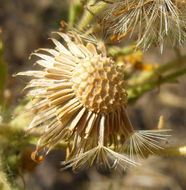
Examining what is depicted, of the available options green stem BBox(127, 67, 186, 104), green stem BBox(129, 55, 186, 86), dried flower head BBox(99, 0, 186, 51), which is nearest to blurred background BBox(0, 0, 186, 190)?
green stem BBox(129, 55, 186, 86)

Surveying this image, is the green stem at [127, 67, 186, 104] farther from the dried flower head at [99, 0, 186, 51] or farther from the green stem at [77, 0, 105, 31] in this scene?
the green stem at [77, 0, 105, 31]

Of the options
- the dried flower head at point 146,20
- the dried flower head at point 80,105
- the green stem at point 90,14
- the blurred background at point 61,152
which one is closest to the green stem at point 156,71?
the dried flower head at point 146,20

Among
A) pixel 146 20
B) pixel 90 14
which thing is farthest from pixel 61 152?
pixel 146 20

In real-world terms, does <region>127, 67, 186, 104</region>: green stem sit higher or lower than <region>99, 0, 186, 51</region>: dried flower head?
lower

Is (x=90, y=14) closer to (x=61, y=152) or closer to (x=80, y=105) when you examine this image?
(x=80, y=105)

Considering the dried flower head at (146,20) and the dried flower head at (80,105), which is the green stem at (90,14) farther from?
the dried flower head at (80,105)
